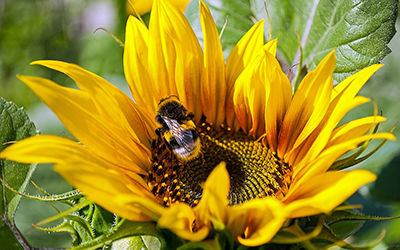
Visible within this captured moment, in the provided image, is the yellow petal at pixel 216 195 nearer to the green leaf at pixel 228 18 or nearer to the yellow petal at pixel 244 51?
the yellow petal at pixel 244 51

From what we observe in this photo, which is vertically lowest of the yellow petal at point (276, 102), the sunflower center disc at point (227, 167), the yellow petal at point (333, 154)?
the sunflower center disc at point (227, 167)

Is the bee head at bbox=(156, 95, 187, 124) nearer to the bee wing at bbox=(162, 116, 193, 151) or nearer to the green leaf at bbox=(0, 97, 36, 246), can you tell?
the bee wing at bbox=(162, 116, 193, 151)

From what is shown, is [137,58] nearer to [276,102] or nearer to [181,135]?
[181,135]

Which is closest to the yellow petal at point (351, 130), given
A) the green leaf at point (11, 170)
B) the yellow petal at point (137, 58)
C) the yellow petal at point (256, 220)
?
the yellow petal at point (256, 220)

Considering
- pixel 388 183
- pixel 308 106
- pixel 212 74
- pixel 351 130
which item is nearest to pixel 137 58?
pixel 212 74

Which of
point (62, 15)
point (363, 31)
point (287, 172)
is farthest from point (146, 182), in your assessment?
point (62, 15)
